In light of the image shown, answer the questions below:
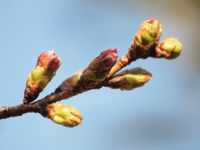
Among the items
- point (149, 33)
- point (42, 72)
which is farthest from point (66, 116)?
point (149, 33)

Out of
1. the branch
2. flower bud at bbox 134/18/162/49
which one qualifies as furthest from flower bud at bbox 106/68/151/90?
flower bud at bbox 134/18/162/49

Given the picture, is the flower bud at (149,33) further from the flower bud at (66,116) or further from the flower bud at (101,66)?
the flower bud at (66,116)

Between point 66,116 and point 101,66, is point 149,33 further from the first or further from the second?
point 66,116

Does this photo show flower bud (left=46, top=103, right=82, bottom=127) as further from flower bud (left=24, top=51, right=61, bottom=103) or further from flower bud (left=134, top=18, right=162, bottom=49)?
flower bud (left=134, top=18, right=162, bottom=49)

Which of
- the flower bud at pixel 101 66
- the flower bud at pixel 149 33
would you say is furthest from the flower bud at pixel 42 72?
the flower bud at pixel 149 33

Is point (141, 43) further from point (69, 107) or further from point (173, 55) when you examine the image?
point (69, 107)

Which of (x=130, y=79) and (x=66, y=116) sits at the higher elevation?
(x=130, y=79)

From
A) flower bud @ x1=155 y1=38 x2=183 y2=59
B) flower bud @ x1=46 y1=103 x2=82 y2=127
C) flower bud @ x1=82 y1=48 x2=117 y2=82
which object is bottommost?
flower bud @ x1=46 y1=103 x2=82 y2=127
